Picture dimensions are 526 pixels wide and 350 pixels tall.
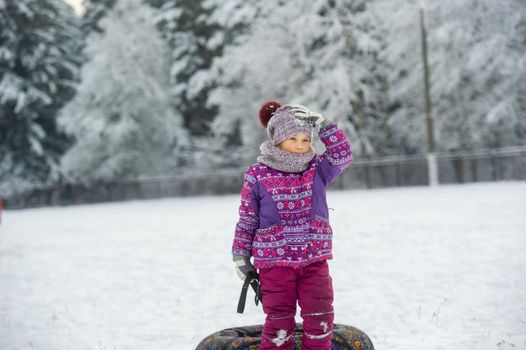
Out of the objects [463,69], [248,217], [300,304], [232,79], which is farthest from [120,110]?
[300,304]

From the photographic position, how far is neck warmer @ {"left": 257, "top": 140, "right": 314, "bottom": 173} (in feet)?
9.94

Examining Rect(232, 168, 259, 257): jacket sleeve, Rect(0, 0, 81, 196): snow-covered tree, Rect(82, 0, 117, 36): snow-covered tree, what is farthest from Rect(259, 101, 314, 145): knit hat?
Rect(82, 0, 117, 36): snow-covered tree

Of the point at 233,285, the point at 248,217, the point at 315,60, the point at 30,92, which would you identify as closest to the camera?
the point at 248,217

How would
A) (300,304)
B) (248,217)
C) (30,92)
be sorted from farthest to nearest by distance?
(30,92), (248,217), (300,304)

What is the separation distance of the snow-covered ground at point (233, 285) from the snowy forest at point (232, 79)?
11.7m

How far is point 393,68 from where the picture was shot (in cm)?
2362

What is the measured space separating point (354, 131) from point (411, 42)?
14.8 ft

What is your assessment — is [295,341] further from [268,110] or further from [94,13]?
[94,13]

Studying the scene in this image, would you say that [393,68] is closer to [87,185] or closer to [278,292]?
[87,185]

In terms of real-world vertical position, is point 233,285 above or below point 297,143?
below

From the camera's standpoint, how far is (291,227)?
302 cm

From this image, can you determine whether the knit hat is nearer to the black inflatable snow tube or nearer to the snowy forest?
the black inflatable snow tube

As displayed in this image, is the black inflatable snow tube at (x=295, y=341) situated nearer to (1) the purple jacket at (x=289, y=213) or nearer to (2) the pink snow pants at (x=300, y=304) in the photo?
(2) the pink snow pants at (x=300, y=304)

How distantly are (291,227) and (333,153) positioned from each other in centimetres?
51
